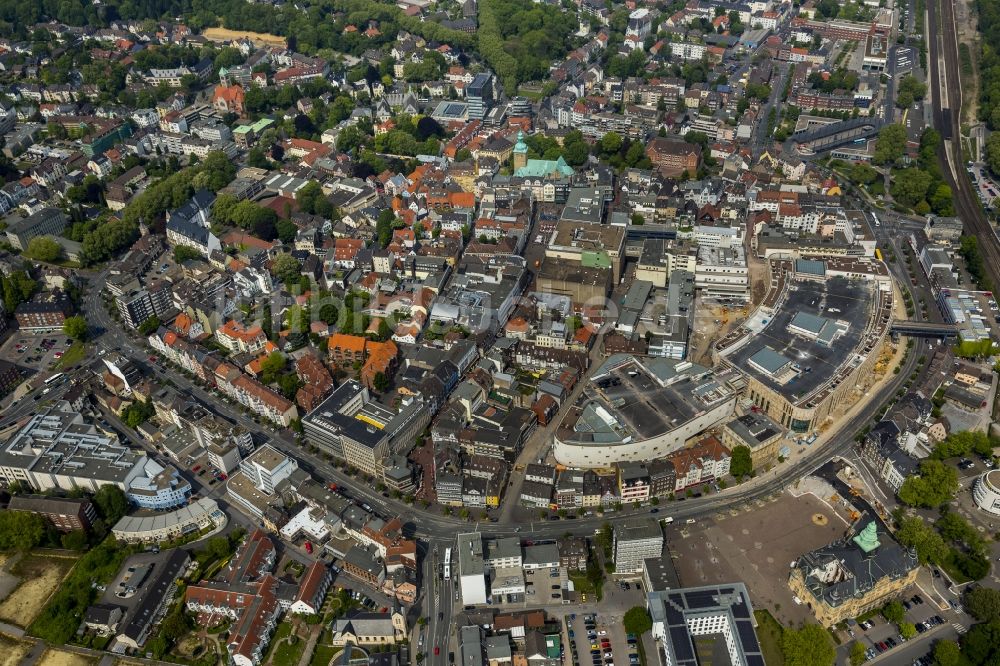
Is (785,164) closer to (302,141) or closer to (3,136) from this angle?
(302,141)

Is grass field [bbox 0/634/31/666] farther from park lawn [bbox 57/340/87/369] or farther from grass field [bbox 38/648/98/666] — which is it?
park lawn [bbox 57/340/87/369]

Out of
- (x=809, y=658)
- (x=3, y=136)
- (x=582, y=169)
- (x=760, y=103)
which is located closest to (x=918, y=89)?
(x=760, y=103)

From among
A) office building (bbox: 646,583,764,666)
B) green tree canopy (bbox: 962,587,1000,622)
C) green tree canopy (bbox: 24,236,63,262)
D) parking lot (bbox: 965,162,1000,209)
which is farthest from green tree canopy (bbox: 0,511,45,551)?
parking lot (bbox: 965,162,1000,209)

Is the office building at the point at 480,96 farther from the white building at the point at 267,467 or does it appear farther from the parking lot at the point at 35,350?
the white building at the point at 267,467

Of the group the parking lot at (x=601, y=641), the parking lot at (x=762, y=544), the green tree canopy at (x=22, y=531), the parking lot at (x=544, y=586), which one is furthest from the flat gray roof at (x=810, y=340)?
the green tree canopy at (x=22, y=531)

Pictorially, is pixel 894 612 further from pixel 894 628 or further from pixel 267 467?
pixel 267 467

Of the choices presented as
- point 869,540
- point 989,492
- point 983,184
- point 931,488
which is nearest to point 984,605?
point 869,540

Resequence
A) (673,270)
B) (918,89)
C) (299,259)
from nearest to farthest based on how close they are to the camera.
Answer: (673,270), (299,259), (918,89)
